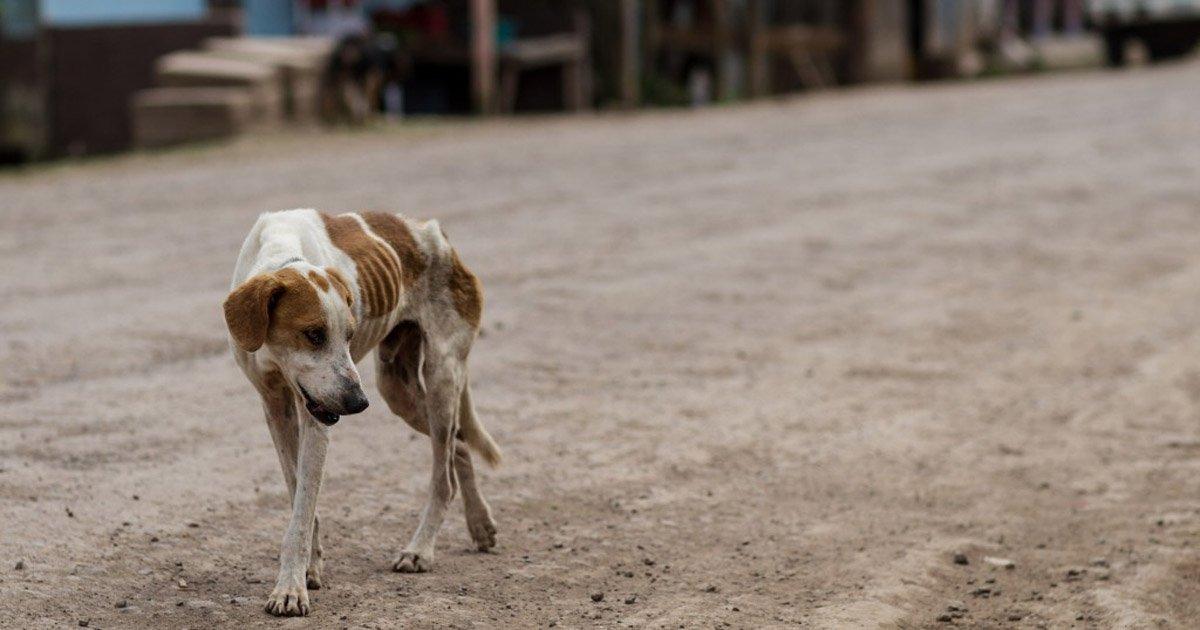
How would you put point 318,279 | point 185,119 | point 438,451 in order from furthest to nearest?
point 185,119 < point 438,451 < point 318,279

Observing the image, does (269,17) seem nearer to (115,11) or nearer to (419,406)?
(115,11)

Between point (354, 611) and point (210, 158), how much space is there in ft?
39.9

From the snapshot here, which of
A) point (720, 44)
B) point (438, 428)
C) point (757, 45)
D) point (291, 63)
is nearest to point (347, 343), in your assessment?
point (438, 428)

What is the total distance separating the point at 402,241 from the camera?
4.93m

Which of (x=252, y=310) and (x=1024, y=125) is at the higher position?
(x=252, y=310)

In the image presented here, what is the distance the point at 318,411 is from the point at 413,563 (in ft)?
3.23

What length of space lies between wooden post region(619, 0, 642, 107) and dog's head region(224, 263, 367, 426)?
2023 cm

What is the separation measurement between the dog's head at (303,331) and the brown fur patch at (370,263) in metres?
0.30

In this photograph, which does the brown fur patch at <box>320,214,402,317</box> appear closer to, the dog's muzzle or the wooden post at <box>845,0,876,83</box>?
the dog's muzzle

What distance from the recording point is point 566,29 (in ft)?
78.3

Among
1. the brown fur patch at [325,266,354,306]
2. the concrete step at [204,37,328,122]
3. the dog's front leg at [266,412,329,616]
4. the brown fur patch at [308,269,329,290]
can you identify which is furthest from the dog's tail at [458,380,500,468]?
the concrete step at [204,37,328,122]

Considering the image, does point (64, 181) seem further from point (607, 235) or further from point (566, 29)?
point (566, 29)

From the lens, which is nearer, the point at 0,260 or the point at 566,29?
the point at 0,260

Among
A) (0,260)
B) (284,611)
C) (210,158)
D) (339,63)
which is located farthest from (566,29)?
(284,611)
